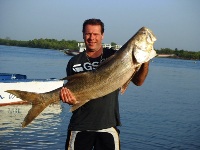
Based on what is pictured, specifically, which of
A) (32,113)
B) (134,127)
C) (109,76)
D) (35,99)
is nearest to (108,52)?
(109,76)

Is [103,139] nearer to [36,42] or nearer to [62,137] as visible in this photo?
[62,137]

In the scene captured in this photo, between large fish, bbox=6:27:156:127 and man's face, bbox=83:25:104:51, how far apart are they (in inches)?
13.8

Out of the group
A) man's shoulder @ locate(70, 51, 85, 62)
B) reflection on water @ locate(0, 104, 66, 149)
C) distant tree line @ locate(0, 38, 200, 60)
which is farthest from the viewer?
distant tree line @ locate(0, 38, 200, 60)

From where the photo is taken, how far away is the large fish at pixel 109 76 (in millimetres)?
4102

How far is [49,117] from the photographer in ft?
49.0

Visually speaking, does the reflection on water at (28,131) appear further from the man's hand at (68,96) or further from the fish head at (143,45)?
the fish head at (143,45)

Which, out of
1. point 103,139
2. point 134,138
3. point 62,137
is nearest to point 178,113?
point 134,138

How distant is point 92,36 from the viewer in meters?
4.55

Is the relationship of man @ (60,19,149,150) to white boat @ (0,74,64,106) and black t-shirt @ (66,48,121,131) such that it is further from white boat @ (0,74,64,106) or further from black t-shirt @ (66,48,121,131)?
white boat @ (0,74,64,106)

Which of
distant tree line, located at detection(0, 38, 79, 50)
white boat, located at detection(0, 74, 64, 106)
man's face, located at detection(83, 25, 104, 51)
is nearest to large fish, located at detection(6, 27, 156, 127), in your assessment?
man's face, located at detection(83, 25, 104, 51)

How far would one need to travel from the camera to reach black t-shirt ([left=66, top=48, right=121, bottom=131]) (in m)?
4.60

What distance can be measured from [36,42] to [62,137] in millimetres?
168010

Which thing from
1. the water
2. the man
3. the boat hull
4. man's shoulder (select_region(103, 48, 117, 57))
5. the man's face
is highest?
the man's face

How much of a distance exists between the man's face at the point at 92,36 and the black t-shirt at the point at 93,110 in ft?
0.62
